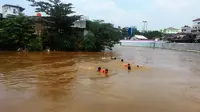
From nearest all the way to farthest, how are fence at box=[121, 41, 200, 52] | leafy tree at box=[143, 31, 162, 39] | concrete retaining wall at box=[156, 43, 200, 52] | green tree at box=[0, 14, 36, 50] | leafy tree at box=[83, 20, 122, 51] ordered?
green tree at box=[0, 14, 36, 50] → leafy tree at box=[83, 20, 122, 51] → concrete retaining wall at box=[156, 43, 200, 52] → fence at box=[121, 41, 200, 52] → leafy tree at box=[143, 31, 162, 39]

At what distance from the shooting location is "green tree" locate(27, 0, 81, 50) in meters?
28.2

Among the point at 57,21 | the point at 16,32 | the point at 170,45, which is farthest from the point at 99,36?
the point at 170,45

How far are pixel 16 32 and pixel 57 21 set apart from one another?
4.65 m

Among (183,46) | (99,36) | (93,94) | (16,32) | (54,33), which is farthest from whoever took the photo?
(183,46)

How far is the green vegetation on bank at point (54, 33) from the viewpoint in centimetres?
2678

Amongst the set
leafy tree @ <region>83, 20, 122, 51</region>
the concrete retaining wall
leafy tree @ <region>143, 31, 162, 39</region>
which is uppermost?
leafy tree @ <region>143, 31, 162, 39</region>

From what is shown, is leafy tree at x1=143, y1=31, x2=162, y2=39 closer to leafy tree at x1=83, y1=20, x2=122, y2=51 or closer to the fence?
the fence

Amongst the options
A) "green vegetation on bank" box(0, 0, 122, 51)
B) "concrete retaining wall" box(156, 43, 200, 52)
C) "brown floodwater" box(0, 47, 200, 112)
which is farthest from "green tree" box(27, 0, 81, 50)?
"concrete retaining wall" box(156, 43, 200, 52)

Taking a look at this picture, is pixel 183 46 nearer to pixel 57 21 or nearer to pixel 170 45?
pixel 170 45

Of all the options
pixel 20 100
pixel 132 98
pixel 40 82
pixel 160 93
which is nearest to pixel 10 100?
pixel 20 100

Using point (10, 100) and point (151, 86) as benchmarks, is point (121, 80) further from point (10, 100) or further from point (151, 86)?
point (10, 100)

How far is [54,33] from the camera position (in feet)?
92.5

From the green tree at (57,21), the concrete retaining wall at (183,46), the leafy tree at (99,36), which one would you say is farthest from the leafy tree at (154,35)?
the green tree at (57,21)

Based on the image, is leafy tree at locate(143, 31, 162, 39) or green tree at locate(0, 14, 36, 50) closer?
green tree at locate(0, 14, 36, 50)
